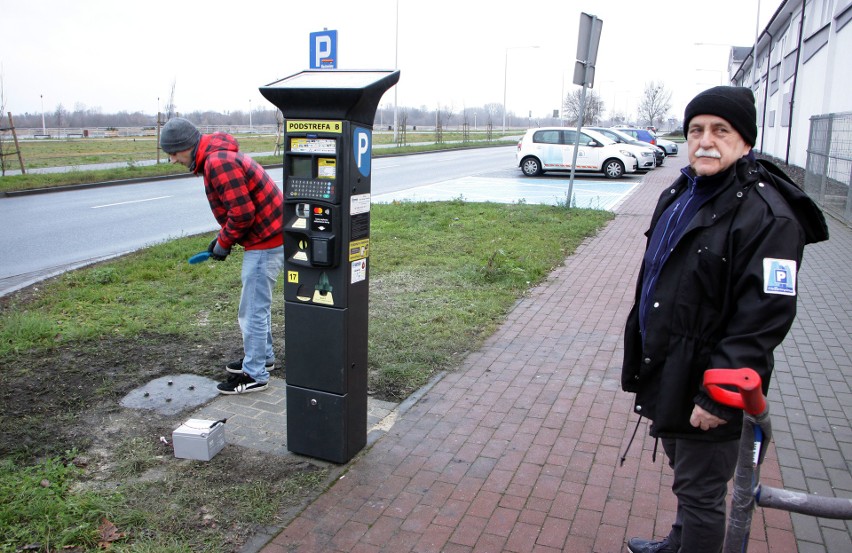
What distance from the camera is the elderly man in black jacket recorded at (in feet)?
7.39

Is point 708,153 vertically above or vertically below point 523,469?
above

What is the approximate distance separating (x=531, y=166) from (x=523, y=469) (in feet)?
66.9

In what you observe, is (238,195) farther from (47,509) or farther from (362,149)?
(47,509)

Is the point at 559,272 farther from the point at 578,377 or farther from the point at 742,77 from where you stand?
the point at 742,77

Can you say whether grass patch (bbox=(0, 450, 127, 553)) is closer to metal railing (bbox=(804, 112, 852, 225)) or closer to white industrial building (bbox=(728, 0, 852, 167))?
metal railing (bbox=(804, 112, 852, 225))

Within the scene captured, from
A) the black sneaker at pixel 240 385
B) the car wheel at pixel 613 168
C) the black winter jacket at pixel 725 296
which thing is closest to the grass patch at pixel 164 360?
the black sneaker at pixel 240 385

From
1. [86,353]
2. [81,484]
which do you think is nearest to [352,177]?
[81,484]

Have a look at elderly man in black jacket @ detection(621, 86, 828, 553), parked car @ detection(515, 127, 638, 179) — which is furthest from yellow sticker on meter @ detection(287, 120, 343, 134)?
parked car @ detection(515, 127, 638, 179)

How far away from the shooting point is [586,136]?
22.8 meters

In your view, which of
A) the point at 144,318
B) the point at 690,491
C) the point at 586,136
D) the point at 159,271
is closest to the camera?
the point at 690,491

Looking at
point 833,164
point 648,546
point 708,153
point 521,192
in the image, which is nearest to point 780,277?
point 708,153

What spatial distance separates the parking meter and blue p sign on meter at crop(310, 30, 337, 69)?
3929 millimetres

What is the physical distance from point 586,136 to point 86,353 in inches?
780

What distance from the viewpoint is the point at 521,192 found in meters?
18.5
